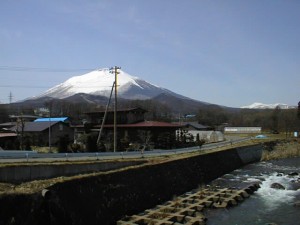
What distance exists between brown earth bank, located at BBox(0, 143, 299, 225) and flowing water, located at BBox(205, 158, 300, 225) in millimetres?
3335

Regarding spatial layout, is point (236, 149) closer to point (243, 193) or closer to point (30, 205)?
point (243, 193)

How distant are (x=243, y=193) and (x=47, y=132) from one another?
2684 centimetres

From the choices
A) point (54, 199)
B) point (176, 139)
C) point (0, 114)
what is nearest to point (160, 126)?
point (176, 139)

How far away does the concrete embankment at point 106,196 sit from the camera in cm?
1297

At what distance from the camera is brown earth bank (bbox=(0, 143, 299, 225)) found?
1296 cm

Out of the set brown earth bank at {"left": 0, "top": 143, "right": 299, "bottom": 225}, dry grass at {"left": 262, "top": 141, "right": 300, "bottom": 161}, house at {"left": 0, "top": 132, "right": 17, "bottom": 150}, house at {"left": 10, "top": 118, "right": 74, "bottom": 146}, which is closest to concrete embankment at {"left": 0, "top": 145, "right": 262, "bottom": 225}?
brown earth bank at {"left": 0, "top": 143, "right": 299, "bottom": 225}

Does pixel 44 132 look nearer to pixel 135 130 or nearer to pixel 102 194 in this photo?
pixel 135 130

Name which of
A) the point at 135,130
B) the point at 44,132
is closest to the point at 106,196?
the point at 135,130

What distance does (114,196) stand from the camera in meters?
18.2

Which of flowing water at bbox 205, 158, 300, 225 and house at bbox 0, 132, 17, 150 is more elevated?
house at bbox 0, 132, 17, 150

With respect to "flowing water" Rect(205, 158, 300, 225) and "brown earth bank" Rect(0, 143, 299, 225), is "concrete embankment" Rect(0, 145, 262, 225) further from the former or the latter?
"flowing water" Rect(205, 158, 300, 225)

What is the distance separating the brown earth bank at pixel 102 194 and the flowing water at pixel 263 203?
131 inches

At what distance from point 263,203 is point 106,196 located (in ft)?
35.3

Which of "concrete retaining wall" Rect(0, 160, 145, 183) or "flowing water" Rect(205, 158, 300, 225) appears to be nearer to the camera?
"concrete retaining wall" Rect(0, 160, 145, 183)
